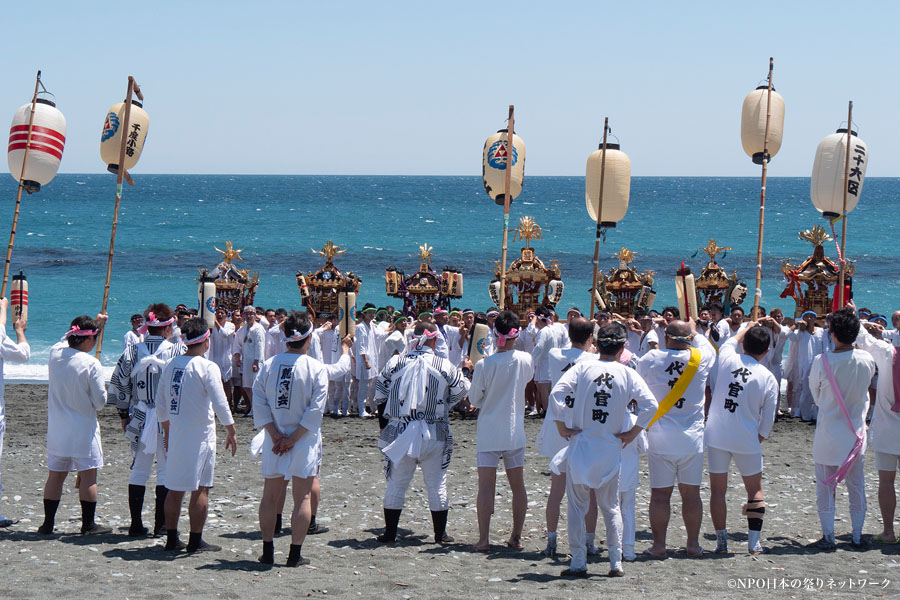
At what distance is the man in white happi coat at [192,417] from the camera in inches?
284

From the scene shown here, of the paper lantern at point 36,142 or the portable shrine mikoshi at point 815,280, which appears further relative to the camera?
the portable shrine mikoshi at point 815,280

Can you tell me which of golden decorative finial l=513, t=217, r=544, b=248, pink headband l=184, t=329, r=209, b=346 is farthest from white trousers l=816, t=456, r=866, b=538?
golden decorative finial l=513, t=217, r=544, b=248

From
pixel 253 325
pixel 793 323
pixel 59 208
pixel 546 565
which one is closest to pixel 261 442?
pixel 546 565

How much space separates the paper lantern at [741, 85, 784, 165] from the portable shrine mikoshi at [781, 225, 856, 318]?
3.48 meters

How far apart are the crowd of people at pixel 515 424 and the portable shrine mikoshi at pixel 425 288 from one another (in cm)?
853

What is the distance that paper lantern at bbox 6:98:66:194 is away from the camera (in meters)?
10.5

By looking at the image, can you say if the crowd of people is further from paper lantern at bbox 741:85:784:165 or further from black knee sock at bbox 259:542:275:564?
paper lantern at bbox 741:85:784:165

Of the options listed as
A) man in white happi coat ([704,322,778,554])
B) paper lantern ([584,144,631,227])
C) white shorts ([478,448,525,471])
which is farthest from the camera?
paper lantern ([584,144,631,227])

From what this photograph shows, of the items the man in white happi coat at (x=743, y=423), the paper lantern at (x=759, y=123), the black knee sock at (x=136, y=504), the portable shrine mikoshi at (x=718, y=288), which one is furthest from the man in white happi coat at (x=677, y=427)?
the portable shrine mikoshi at (x=718, y=288)

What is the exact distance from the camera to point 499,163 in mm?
14406

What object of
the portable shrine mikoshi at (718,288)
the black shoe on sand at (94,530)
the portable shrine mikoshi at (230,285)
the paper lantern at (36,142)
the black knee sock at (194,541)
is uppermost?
the paper lantern at (36,142)

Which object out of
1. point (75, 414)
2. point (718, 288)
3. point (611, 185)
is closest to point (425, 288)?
point (611, 185)

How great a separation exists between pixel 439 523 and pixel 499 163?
7.64 m

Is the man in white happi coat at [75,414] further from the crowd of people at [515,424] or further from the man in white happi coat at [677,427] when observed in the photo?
the man in white happi coat at [677,427]
